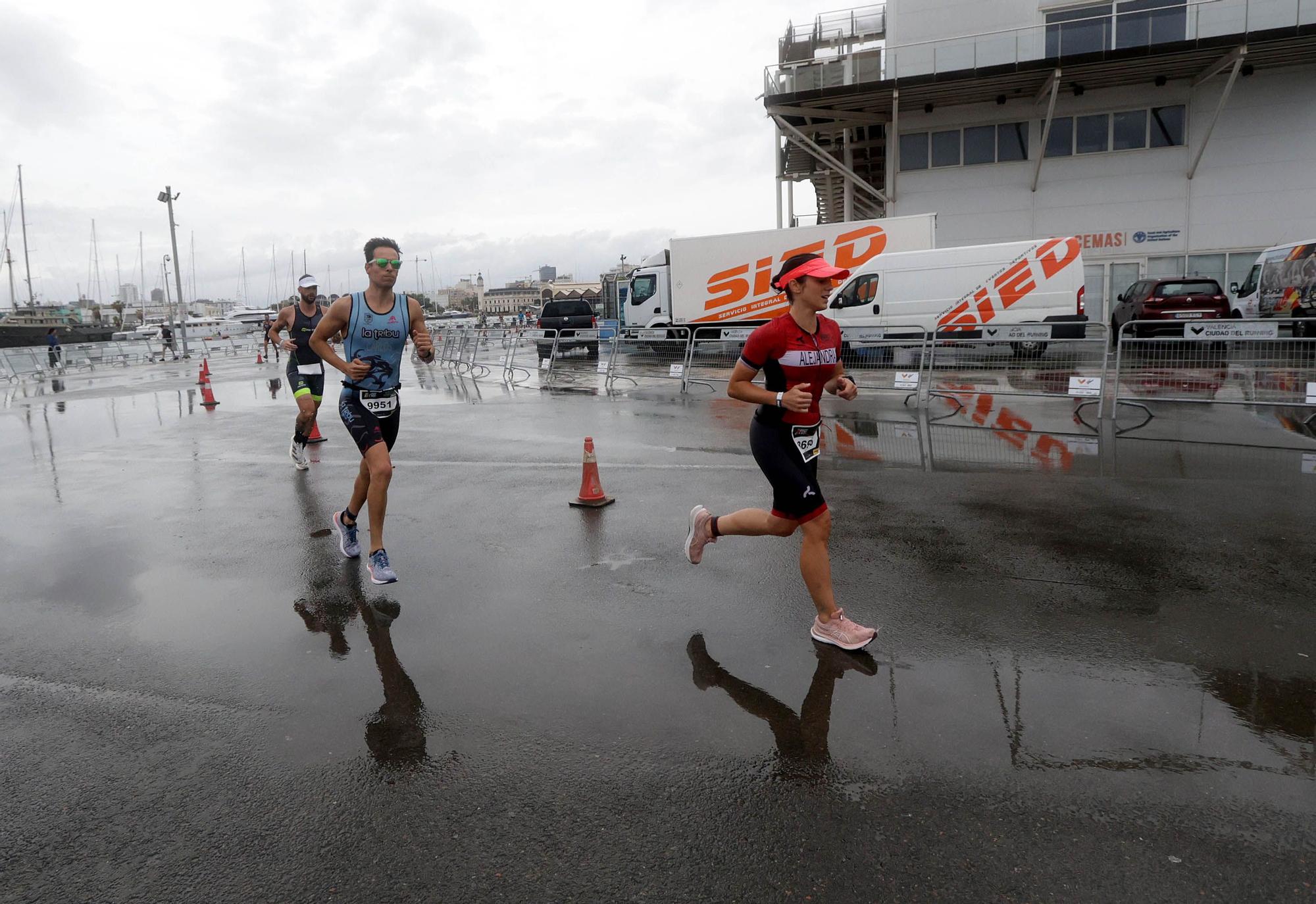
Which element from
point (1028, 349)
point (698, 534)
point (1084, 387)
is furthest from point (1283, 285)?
point (698, 534)

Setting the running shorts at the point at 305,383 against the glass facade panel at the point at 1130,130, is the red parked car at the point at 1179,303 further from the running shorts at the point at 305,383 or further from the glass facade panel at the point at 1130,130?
the running shorts at the point at 305,383

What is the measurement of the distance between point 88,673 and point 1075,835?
417cm

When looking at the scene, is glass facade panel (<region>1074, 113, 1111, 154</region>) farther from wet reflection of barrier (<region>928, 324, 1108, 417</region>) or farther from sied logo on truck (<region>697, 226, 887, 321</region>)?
wet reflection of barrier (<region>928, 324, 1108, 417</region>)

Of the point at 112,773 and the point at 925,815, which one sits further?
the point at 112,773

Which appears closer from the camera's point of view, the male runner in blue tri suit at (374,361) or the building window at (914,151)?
the male runner in blue tri suit at (374,361)

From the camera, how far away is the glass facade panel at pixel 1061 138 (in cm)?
2902

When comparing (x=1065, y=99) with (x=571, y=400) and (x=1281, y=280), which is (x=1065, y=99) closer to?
(x=1281, y=280)

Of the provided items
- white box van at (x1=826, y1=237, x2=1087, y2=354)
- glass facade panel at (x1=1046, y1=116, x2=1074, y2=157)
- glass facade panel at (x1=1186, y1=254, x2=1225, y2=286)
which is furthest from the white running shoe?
glass facade panel at (x1=1186, y1=254, x2=1225, y2=286)

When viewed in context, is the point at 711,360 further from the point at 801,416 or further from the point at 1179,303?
the point at 801,416

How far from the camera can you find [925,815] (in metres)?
2.80

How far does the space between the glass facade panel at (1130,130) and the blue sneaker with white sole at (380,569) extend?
100 ft

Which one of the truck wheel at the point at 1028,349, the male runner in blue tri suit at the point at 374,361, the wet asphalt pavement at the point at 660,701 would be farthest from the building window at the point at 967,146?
the male runner in blue tri suit at the point at 374,361

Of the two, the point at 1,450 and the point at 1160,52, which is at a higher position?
the point at 1160,52

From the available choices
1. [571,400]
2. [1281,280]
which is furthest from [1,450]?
[1281,280]
